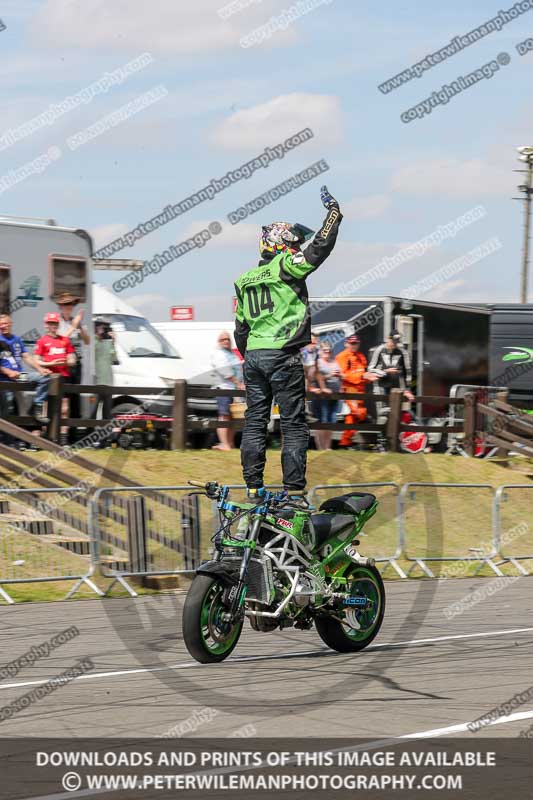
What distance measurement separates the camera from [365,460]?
20.5 m

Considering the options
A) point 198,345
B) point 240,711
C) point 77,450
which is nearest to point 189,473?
point 77,450

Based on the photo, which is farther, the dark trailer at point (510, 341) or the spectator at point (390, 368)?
the dark trailer at point (510, 341)

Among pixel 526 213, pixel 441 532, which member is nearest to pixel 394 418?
pixel 441 532

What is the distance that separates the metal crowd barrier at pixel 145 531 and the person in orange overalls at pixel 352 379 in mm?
8269

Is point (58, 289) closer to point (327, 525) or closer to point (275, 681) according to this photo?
point (327, 525)

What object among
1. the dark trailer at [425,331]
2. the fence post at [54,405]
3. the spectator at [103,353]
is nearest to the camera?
the fence post at [54,405]

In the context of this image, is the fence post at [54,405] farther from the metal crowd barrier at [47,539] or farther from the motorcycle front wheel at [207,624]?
the motorcycle front wheel at [207,624]

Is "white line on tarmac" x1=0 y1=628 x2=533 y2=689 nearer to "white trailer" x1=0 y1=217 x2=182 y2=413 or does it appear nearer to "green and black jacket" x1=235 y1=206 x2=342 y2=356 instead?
"green and black jacket" x1=235 y1=206 x2=342 y2=356

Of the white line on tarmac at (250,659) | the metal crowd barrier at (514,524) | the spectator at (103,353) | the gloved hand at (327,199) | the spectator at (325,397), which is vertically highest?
the gloved hand at (327,199)

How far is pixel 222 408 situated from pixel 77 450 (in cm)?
267

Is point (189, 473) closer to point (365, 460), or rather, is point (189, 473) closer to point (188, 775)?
point (365, 460)

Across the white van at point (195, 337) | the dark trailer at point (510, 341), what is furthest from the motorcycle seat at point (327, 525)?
the dark trailer at point (510, 341)

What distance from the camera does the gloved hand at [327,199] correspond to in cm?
856

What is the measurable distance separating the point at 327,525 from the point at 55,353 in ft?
33.6
